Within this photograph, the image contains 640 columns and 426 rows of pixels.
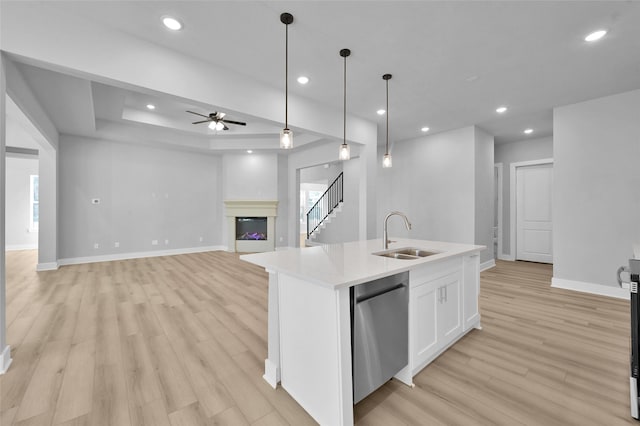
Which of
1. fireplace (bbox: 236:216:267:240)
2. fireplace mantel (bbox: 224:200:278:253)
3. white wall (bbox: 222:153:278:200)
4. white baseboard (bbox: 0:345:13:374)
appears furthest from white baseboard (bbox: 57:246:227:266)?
white baseboard (bbox: 0:345:13:374)

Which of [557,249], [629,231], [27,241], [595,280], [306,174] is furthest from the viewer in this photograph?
[306,174]

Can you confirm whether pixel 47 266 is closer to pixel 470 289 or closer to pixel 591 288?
pixel 470 289

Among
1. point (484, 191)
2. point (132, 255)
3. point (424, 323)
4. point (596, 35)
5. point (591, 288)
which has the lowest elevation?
point (591, 288)

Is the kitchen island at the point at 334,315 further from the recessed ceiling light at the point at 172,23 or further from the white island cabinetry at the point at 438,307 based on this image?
the recessed ceiling light at the point at 172,23

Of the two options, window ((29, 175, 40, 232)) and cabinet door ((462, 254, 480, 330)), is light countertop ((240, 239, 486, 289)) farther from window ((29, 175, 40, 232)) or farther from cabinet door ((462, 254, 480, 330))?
window ((29, 175, 40, 232))

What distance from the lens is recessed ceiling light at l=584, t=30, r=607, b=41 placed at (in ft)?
8.41

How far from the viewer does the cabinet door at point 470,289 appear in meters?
2.61

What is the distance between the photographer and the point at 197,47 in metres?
2.85

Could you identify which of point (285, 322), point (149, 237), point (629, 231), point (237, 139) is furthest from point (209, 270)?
point (629, 231)

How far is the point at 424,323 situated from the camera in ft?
6.82

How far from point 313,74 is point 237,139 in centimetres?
→ 448

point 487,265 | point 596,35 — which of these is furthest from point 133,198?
point 596,35

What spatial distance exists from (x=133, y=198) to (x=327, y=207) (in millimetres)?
5679

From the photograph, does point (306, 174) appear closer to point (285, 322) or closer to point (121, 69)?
point (121, 69)
